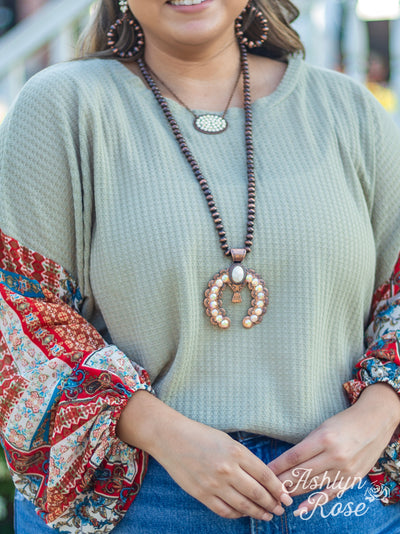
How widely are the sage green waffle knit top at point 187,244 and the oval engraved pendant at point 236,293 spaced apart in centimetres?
2

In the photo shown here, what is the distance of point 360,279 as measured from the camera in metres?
1.79

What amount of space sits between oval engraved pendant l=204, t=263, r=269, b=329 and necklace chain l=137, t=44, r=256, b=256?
0.16ft

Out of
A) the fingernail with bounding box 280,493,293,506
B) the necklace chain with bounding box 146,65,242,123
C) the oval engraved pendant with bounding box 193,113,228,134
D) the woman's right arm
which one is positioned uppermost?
the necklace chain with bounding box 146,65,242,123

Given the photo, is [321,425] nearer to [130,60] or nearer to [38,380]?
[38,380]

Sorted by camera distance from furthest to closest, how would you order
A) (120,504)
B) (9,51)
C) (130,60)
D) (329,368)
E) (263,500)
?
(9,51) → (130,60) → (329,368) → (120,504) → (263,500)

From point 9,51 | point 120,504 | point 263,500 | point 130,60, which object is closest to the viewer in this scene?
point 263,500

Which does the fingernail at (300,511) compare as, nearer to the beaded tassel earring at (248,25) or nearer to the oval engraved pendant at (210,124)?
the oval engraved pendant at (210,124)

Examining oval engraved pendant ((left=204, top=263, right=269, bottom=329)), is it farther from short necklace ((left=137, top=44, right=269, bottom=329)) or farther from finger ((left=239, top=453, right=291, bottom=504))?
finger ((left=239, top=453, right=291, bottom=504))

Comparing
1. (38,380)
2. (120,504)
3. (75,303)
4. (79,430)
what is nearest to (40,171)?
(75,303)

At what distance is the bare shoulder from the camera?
1994mm

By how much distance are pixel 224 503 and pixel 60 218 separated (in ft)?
2.36

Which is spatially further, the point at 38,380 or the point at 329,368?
the point at 329,368

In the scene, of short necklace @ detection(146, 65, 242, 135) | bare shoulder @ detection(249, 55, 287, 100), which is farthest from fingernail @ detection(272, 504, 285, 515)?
bare shoulder @ detection(249, 55, 287, 100)

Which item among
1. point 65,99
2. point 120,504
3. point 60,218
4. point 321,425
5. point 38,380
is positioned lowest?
point 120,504
